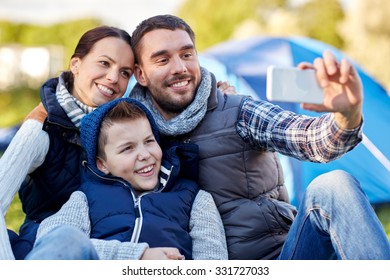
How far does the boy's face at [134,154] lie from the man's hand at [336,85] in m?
0.58

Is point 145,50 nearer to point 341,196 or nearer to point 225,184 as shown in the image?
point 225,184

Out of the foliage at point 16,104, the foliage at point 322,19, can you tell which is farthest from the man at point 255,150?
the foliage at point 322,19

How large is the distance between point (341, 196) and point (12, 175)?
89 cm

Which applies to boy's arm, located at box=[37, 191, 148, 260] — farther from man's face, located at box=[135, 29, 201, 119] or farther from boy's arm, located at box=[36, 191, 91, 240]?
man's face, located at box=[135, 29, 201, 119]

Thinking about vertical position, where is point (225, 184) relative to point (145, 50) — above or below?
below

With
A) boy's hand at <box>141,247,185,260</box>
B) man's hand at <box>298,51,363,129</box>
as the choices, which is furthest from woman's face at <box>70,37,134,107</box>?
man's hand at <box>298,51,363,129</box>

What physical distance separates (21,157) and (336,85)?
0.92 meters

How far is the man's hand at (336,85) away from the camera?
1338mm

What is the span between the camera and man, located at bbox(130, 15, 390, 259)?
1498 mm

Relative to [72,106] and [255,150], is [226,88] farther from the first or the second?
[72,106]

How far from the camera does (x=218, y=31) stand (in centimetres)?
967

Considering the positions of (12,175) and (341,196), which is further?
(12,175)

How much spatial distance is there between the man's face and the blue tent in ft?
4.68
